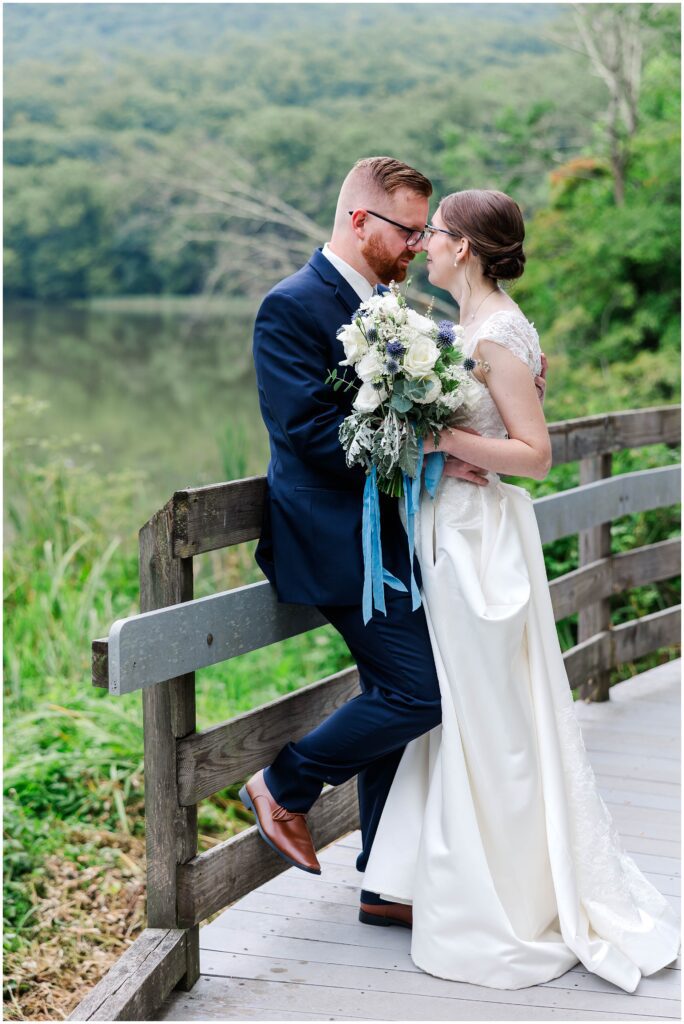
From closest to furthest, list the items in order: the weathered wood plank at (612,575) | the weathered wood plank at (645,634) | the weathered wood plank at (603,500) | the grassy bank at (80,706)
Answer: the grassy bank at (80,706) → the weathered wood plank at (603,500) → the weathered wood plank at (612,575) → the weathered wood plank at (645,634)

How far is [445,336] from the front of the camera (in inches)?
103

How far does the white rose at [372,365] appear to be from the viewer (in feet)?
8.36

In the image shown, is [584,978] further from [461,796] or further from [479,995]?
[461,796]

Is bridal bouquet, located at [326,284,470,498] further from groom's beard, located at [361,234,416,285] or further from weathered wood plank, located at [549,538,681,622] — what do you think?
weathered wood plank, located at [549,538,681,622]

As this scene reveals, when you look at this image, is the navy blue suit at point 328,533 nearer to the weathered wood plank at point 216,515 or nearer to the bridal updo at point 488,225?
the weathered wood plank at point 216,515

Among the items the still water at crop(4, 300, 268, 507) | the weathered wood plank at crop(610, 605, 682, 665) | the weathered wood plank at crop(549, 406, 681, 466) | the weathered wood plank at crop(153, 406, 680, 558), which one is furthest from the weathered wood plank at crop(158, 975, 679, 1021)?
the still water at crop(4, 300, 268, 507)

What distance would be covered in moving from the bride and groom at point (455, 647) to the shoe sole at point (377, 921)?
0.55 feet

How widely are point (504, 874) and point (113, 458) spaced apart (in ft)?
37.6

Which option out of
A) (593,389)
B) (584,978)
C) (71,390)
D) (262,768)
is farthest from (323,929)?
(71,390)

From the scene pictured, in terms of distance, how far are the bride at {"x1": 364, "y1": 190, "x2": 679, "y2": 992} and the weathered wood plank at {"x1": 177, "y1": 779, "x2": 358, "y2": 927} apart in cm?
28

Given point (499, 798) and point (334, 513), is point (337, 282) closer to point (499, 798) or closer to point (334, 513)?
point (334, 513)

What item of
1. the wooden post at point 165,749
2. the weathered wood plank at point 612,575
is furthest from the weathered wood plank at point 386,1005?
the weathered wood plank at point 612,575

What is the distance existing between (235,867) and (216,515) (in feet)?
2.93

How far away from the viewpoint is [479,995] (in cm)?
261
